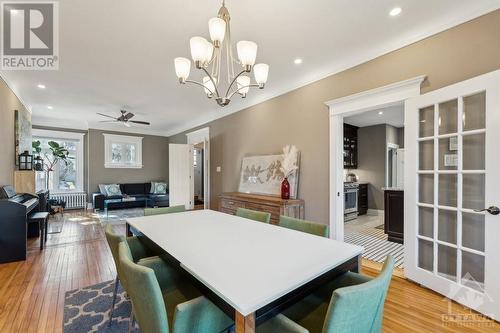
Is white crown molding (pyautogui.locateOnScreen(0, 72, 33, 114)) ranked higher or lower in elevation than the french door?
higher

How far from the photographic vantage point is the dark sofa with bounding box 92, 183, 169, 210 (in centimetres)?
668

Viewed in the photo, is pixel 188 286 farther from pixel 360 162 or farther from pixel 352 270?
pixel 360 162

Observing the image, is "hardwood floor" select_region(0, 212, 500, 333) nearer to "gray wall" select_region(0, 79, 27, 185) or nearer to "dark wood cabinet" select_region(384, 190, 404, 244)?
"gray wall" select_region(0, 79, 27, 185)

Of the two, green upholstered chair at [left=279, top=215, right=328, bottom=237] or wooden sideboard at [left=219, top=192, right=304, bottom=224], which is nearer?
green upholstered chair at [left=279, top=215, right=328, bottom=237]

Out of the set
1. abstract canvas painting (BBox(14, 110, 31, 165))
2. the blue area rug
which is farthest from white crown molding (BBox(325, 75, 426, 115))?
abstract canvas painting (BBox(14, 110, 31, 165))

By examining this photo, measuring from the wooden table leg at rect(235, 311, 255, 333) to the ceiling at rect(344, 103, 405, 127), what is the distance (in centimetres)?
501

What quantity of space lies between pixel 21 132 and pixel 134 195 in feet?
11.1

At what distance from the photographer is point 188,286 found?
4.92 ft

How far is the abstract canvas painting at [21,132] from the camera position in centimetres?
420

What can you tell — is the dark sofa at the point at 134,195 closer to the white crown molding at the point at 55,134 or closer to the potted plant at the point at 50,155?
the potted plant at the point at 50,155

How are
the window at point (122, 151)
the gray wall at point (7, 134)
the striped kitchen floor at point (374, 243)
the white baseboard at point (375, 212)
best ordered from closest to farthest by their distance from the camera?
the striped kitchen floor at point (374, 243), the gray wall at point (7, 134), the white baseboard at point (375, 212), the window at point (122, 151)

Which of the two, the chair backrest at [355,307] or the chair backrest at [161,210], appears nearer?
the chair backrest at [355,307]

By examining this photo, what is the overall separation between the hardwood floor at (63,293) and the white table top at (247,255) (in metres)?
1.02

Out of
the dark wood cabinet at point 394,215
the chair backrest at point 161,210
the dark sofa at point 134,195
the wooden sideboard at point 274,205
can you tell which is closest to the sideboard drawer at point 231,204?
the wooden sideboard at point 274,205
